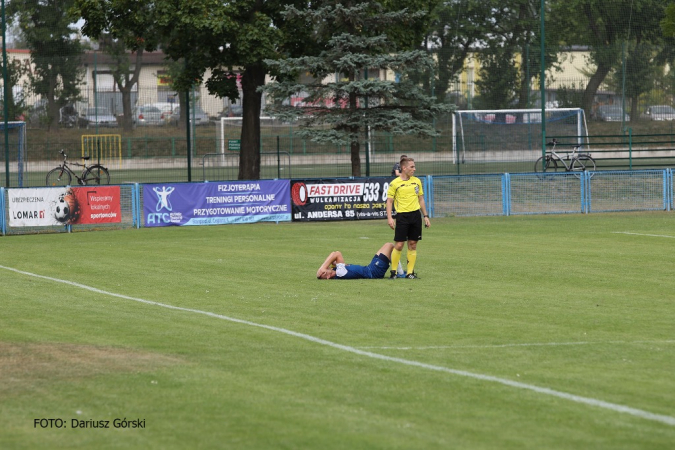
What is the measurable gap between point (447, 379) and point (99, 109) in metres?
36.1

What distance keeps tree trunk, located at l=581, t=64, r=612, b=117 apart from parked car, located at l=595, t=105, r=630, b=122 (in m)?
0.40

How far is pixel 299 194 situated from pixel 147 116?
16577 millimetres

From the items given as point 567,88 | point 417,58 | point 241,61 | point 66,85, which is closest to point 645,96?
point 567,88

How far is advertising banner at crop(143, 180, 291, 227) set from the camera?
92.4 feet

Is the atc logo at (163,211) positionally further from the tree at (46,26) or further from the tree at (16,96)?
the tree at (46,26)

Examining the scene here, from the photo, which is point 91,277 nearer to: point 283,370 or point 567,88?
point 283,370

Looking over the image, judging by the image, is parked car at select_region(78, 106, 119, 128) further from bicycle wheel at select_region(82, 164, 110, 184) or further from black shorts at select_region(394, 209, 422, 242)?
black shorts at select_region(394, 209, 422, 242)

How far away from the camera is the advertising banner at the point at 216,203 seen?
Result: 28.2 m

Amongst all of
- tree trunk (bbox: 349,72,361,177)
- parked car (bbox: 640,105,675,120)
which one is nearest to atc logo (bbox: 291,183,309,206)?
tree trunk (bbox: 349,72,361,177)

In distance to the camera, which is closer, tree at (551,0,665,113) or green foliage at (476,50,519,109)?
tree at (551,0,665,113)

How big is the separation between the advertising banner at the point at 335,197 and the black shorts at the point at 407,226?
13397mm

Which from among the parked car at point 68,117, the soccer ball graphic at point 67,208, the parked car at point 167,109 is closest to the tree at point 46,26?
the parked car at point 68,117

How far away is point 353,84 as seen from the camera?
32.5 meters

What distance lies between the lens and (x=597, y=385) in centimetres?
802
